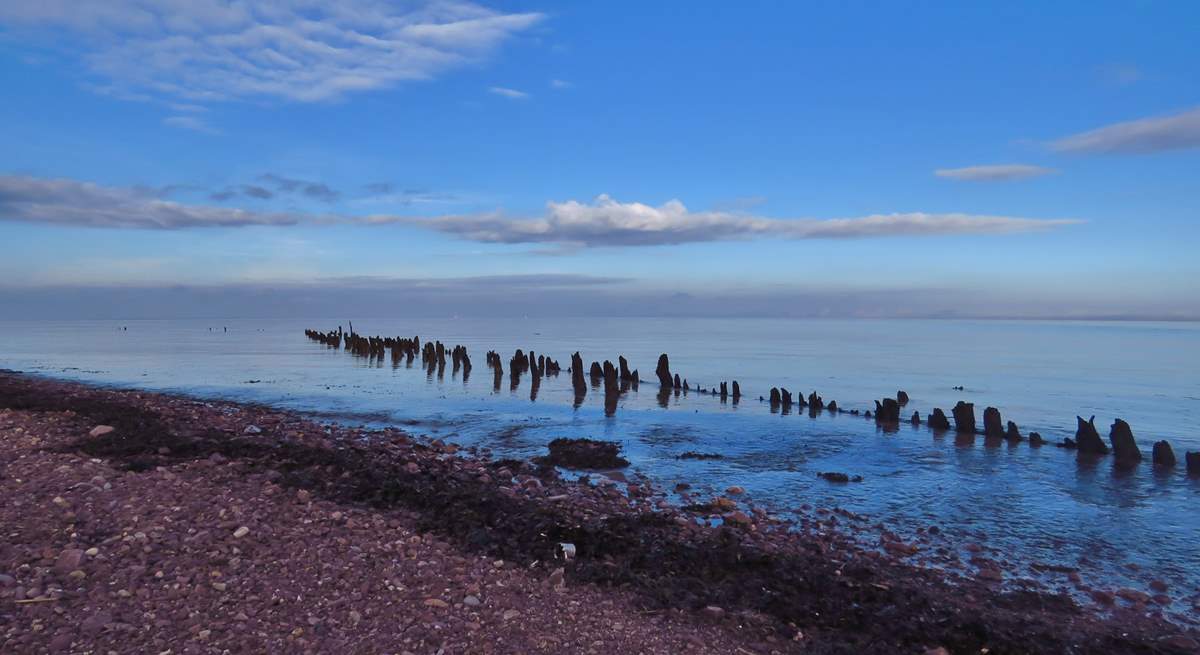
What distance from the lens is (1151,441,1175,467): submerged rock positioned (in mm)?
16391

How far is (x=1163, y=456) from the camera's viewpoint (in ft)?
54.2

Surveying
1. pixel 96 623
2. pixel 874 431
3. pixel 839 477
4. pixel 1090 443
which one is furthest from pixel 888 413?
pixel 96 623

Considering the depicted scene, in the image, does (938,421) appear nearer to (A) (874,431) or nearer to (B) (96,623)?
(A) (874,431)

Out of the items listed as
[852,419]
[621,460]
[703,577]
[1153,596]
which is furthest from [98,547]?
[852,419]

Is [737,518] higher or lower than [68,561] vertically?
lower

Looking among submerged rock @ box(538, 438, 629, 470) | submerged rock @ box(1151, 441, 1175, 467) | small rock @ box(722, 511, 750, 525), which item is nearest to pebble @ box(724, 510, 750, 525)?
small rock @ box(722, 511, 750, 525)

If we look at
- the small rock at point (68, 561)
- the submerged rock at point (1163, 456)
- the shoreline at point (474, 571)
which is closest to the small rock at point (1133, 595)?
the shoreline at point (474, 571)

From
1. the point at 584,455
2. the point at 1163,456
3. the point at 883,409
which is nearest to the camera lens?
the point at 584,455

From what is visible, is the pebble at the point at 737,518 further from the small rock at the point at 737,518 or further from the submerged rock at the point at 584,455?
the submerged rock at the point at 584,455

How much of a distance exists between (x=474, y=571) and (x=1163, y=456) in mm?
17319

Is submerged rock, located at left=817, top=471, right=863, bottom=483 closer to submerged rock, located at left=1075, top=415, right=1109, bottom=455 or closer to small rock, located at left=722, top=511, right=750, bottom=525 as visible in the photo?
small rock, located at left=722, top=511, right=750, bottom=525

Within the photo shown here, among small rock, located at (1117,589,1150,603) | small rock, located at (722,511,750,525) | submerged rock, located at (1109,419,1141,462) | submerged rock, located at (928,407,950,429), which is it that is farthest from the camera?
submerged rock, located at (928,407,950,429)

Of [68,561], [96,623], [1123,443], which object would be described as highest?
[68,561]

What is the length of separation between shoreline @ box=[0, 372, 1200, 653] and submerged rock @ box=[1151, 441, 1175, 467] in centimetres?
1119
